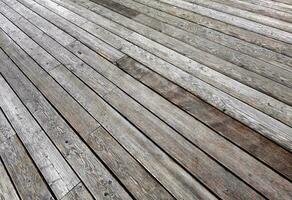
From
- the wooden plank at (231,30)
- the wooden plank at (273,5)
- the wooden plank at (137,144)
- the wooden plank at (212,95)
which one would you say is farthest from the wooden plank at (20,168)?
the wooden plank at (273,5)

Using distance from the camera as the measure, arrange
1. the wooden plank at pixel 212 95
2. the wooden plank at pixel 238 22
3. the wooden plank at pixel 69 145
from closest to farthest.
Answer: the wooden plank at pixel 69 145, the wooden plank at pixel 212 95, the wooden plank at pixel 238 22

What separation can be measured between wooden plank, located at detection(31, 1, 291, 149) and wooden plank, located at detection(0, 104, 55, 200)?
131 centimetres

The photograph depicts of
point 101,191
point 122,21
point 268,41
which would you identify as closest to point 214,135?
point 101,191

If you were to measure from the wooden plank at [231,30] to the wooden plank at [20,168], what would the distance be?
209 centimetres

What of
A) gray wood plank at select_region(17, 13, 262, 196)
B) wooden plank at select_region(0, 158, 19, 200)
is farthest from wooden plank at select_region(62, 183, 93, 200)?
gray wood plank at select_region(17, 13, 262, 196)

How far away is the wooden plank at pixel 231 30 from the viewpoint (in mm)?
2453

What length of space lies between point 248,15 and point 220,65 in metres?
0.98

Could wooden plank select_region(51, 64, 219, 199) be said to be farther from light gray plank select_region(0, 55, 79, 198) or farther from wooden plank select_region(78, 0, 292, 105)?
wooden plank select_region(78, 0, 292, 105)

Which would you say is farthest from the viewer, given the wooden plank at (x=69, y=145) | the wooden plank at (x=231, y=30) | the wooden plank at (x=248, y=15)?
the wooden plank at (x=248, y=15)

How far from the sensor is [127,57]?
2611mm

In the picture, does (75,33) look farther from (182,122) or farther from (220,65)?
(182,122)

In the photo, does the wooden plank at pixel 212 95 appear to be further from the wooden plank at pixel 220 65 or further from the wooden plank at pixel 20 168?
the wooden plank at pixel 20 168

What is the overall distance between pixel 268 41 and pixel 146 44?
1220 millimetres

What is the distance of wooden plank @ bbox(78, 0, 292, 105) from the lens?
204 centimetres
